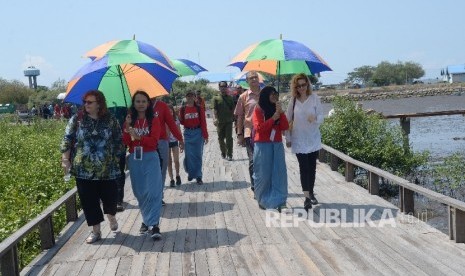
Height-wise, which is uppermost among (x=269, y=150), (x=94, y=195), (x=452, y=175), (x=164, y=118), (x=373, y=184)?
(x=164, y=118)

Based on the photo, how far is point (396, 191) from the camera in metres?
12.4

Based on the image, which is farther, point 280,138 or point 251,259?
point 280,138

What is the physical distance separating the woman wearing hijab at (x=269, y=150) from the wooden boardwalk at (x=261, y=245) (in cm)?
25

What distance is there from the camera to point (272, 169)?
Answer: 6535 mm

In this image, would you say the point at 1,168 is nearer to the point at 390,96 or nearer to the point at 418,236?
the point at 418,236

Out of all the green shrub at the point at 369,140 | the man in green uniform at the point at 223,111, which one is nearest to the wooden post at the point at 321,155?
the man in green uniform at the point at 223,111

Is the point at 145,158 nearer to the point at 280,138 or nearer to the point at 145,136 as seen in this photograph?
the point at 145,136

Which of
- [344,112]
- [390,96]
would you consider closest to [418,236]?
[344,112]

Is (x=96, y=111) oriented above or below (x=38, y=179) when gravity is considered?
above

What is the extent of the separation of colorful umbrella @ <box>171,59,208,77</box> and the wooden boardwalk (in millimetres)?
3118

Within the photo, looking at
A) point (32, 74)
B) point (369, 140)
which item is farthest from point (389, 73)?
point (369, 140)

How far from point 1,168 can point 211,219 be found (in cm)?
704

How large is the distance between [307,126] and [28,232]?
Answer: 320cm

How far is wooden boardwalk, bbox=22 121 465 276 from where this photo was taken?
466 cm
